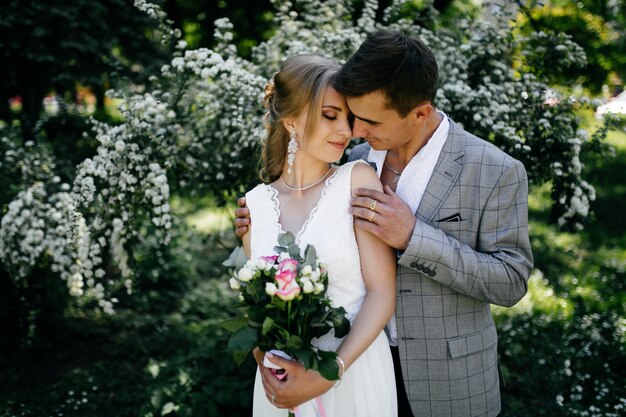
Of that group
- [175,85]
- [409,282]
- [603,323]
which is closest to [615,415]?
[603,323]

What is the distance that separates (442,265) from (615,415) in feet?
7.88

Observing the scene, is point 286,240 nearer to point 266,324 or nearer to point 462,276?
point 266,324

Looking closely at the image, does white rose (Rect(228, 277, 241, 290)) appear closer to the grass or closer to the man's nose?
the man's nose

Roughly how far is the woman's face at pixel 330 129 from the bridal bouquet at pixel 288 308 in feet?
1.73

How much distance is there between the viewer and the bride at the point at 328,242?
7.26ft

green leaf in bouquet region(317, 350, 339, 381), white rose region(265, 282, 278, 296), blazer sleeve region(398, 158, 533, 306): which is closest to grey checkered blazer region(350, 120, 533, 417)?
blazer sleeve region(398, 158, 533, 306)

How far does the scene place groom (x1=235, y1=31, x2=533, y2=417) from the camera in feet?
7.18

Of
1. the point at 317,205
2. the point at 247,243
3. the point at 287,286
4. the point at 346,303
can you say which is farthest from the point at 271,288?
the point at 247,243

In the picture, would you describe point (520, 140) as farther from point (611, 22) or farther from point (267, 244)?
point (611, 22)

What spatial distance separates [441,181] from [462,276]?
0.41m

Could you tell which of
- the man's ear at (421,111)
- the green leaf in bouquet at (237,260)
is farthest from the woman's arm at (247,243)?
the man's ear at (421,111)

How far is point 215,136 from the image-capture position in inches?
162

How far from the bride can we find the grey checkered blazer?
0.13 meters

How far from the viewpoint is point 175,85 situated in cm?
421
